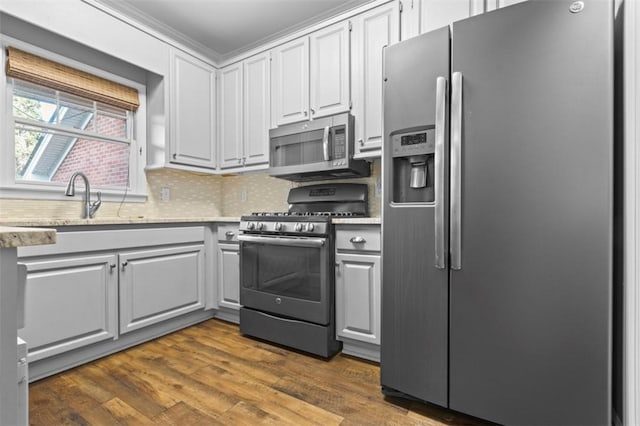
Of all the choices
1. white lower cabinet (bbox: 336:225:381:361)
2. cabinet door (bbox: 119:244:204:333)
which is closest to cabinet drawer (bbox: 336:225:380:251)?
white lower cabinet (bbox: 336:225:381:361)

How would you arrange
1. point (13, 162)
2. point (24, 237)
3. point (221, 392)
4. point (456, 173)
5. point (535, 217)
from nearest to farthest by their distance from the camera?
point (24, 237) → point (535, 217) → point (456, 173) → point (221, 392) → point (13, 162)

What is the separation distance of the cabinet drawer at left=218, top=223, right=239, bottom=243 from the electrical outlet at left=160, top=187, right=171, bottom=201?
0.64m

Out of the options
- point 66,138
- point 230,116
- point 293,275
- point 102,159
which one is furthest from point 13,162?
point 293,275

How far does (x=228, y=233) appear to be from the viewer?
272cm

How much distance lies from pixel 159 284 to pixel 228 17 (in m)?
2.21

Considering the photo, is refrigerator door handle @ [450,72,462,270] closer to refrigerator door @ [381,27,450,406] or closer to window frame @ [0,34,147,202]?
refrigerator door @ [381,27,450,406]

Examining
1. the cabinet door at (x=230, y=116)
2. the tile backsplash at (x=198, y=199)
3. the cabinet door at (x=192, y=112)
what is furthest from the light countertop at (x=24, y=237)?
the cabinet door at (x=230, y=116)

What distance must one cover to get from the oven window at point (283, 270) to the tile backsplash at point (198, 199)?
699 mm

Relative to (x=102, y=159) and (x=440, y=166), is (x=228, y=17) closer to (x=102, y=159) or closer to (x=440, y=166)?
(x=102, y=159)

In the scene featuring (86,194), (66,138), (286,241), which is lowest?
(286,241)

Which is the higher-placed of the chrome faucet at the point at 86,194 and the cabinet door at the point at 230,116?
the cabinet door at the point at 230,116

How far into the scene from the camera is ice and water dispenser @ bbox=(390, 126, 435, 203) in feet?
5.11

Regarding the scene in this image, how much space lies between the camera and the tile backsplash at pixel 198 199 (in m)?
2.34

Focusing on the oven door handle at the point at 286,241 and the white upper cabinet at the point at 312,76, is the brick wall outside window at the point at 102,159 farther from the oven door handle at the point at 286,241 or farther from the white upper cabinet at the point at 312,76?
the white upper cabinet at the point at 312,76
